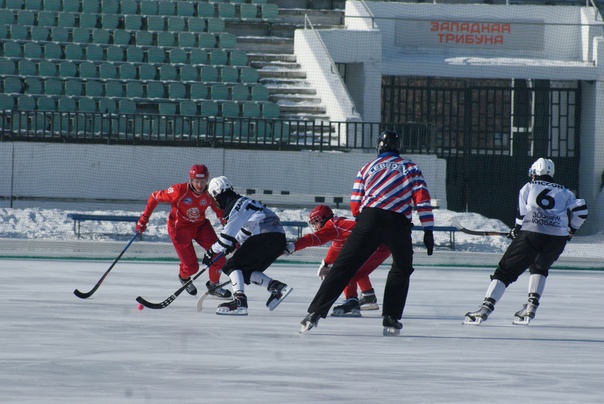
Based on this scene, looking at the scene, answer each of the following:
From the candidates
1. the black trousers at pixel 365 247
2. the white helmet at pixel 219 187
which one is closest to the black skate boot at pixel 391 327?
the black trousers at pixel 365 247

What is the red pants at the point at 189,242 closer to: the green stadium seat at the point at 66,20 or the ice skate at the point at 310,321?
the ice skate at the point at 310,321

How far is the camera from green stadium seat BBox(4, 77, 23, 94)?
22953mm

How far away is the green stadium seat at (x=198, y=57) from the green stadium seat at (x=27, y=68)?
10.7 feet

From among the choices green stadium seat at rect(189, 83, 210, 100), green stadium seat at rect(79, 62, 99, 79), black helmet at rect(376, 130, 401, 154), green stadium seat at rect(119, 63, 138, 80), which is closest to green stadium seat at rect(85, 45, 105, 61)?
green stadium seat at rect(79, 62, 99, 79)

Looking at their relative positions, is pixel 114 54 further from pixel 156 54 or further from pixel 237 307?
pixel 237 307

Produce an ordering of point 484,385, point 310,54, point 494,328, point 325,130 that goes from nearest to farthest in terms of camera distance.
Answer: point 484,385 → point 494,328 → point 325,130 → point 310,54

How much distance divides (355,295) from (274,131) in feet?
38.3

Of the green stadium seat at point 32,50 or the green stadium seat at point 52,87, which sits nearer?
the green stadium seat at point 52,87

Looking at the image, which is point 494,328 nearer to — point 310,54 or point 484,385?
point 484,385

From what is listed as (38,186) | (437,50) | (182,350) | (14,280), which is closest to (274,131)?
(38,186)

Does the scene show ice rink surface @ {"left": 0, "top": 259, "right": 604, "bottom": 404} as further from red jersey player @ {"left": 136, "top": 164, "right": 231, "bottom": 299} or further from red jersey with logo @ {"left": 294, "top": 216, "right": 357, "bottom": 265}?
red jersey with logo @ {"left": 294, "top": 216, "right": 357, "bottom": 265}

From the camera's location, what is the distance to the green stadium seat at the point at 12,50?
23891mm

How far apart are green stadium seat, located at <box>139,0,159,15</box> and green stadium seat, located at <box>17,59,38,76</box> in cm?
333

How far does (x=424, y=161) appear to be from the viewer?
72.0ft
